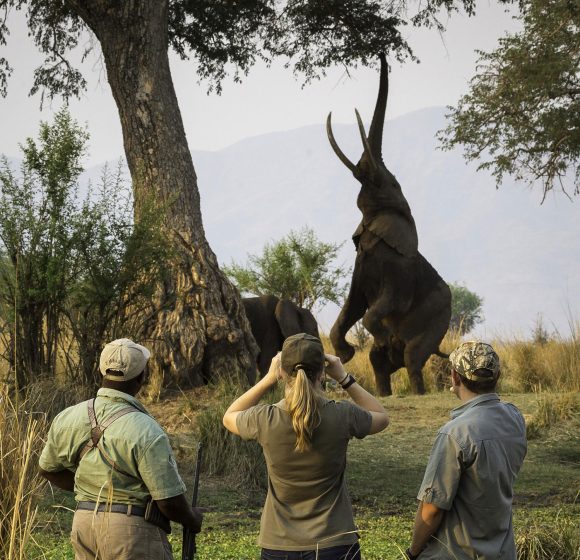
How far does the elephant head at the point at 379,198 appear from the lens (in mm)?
15438

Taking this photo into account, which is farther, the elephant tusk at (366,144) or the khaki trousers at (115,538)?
the elephant tusk at (366,144)

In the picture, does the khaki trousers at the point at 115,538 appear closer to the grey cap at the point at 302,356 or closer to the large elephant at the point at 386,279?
the grey cap at the point at 302,356

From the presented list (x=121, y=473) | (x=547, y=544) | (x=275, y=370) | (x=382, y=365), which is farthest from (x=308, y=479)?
(x=382, y=365)

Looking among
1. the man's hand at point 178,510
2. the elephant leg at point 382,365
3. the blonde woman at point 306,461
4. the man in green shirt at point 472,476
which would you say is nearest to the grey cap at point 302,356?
the blonde woman at point 306,461

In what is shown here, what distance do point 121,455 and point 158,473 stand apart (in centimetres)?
17

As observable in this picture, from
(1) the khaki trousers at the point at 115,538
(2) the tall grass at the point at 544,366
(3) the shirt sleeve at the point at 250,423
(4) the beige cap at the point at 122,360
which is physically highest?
(4) the beige cap at the point at 122,360

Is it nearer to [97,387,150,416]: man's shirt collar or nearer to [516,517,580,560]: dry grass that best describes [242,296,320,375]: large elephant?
[516,517,580,560]: dry grass

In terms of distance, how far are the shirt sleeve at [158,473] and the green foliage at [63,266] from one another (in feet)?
19.9

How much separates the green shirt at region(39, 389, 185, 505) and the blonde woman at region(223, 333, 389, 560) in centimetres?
45

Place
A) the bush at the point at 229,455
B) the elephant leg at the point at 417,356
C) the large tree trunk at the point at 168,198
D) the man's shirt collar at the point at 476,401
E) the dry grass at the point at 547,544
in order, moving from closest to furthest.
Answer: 1. the man's shirt collar at the point at 476,401
2. the dry grass at the point at 547,544
3. the bush at the point at 229,455
4. the large tree trunk at the point at 168,198
5. the elephant leg at the point at 417,356

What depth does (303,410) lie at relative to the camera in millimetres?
4184

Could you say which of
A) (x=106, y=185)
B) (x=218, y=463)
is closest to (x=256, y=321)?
(x=106, y=185)

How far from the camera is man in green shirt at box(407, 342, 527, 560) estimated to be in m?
4.05

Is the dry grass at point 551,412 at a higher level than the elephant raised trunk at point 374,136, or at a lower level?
→ lower
